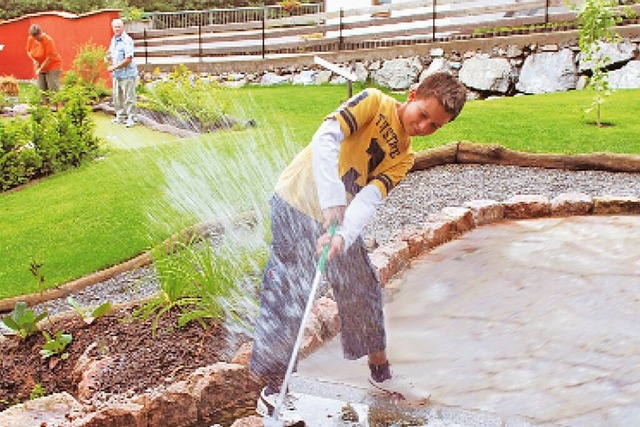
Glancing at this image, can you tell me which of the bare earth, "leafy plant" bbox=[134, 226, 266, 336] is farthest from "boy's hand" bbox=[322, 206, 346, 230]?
"leafy plant" bbox=[134, 226, 266, 336]

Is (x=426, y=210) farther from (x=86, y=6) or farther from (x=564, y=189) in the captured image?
(x=86, y=6)

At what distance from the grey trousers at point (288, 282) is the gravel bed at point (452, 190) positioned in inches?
99.0

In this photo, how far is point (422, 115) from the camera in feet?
10.5

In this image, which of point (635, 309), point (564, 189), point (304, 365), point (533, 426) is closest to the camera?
point (533, 426)

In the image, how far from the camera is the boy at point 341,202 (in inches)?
124

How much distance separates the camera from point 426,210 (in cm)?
701

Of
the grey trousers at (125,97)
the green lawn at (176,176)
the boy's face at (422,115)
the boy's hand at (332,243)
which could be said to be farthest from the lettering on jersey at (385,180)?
the grey trousers at (125,97)

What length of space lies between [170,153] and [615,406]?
268 inches

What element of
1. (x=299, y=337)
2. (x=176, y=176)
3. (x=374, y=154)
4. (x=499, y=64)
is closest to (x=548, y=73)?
(x=499, y=64)

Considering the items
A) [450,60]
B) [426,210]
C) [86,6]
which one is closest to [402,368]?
[426,210]

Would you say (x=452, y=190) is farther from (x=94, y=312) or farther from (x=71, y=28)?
(x=71, y=28)

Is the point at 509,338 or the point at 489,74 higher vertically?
the point at 489,74

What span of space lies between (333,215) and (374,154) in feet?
1.16

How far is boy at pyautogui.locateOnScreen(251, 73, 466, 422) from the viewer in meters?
3.14
